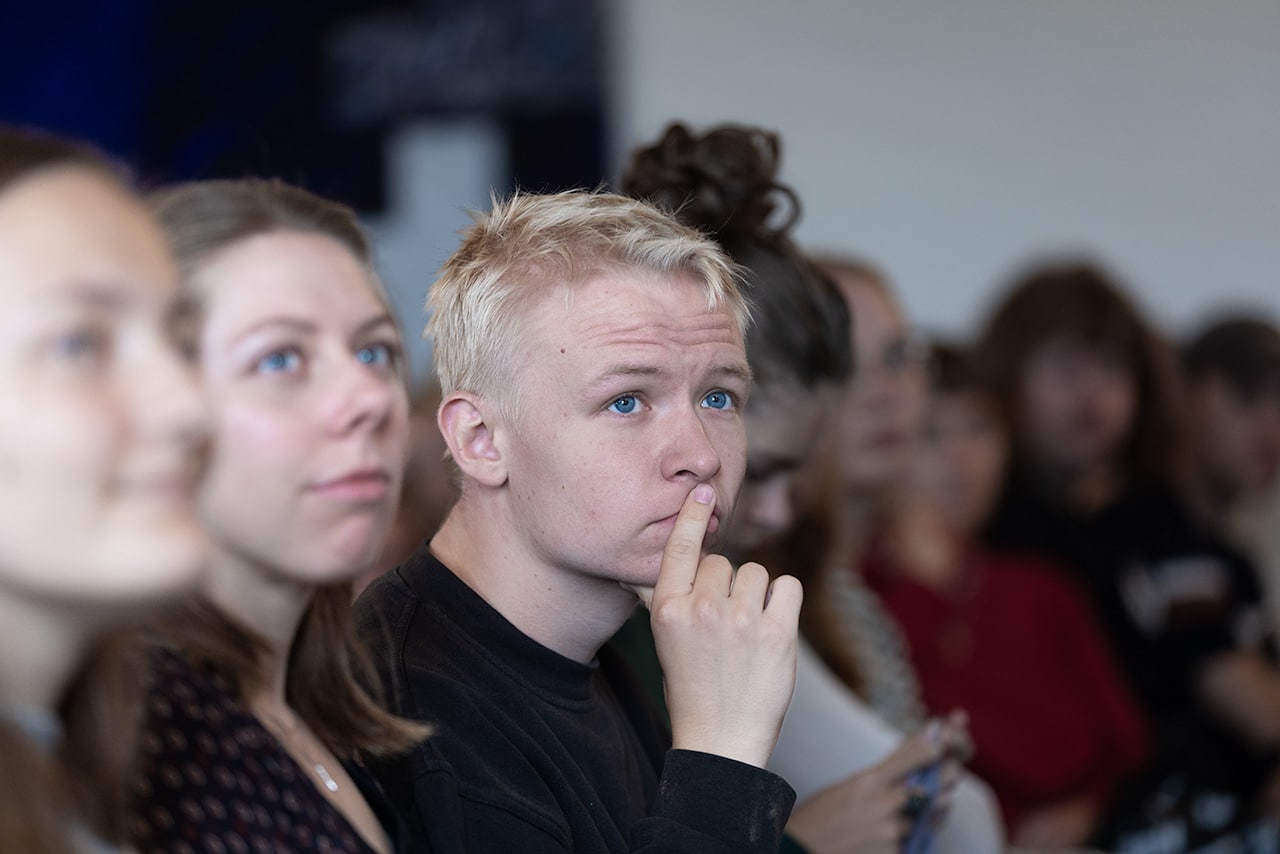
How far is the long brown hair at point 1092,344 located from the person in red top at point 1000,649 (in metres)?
0.41

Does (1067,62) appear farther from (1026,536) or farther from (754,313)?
(754,313)

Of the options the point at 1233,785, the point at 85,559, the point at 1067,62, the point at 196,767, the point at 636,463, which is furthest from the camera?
the point at 1067,62

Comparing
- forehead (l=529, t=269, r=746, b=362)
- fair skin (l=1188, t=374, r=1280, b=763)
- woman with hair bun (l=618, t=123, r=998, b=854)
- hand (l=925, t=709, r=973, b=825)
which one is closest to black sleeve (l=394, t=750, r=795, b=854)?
forehead (l=529, t=269, r=746, b=362)

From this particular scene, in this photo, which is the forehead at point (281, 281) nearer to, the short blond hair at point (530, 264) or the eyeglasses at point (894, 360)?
the short blond hair at point (530, 264)

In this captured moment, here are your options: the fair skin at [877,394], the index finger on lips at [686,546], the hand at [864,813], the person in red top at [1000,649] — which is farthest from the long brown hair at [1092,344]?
the index finger on lips at [686,546]

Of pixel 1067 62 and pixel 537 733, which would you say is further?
pixel 1067 62

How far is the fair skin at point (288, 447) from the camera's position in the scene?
38.9 inches

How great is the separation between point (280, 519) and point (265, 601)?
0.24 feet

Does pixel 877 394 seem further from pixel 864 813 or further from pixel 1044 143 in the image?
pixel 1044 143

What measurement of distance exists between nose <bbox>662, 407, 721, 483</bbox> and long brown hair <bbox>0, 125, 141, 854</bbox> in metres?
0.47

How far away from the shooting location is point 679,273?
1212 mm

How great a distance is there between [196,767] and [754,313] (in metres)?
0.89

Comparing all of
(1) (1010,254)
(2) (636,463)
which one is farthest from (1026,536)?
(2) (636,463)

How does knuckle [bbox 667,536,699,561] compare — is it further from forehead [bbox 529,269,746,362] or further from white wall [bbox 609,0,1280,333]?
white wall [bbox 609,0,1280,333]
